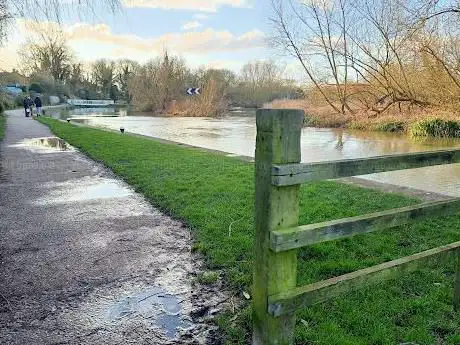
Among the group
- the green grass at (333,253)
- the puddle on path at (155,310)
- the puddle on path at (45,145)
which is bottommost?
the puddle on path at (155,310)

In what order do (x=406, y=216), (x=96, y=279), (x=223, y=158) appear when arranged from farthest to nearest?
(x=223, y=158) → (x=96, y=279) → (x=406, y=216)

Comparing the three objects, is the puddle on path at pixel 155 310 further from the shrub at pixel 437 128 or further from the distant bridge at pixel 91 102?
the distant bridge at pixel 91 102

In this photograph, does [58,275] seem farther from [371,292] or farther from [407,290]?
[407,290]

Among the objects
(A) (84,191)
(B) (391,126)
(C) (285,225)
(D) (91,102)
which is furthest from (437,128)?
(D) (91,102)

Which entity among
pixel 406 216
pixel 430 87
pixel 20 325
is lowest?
pixel 20 325

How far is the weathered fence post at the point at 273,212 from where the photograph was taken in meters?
2.02

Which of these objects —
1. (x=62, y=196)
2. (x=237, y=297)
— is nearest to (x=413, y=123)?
(x=62, y=196)

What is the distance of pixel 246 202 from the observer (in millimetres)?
5922

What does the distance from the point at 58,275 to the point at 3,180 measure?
5.23m

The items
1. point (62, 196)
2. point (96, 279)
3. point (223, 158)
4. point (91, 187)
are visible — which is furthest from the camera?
point (223, 158)

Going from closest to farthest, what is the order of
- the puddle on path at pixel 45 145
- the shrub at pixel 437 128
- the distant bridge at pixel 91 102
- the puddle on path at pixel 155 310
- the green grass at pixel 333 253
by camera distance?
the green grass at pixel 333 253, the puddle on path at pixel 155 310, the puddle on path at pixel 45 145, the shrub at pixel 437 128, the distant bridge at pixel 91 102

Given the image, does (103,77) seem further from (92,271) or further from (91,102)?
(92,271)

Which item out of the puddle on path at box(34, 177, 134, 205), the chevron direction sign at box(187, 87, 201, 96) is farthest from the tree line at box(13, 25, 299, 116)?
the puddle on path at box(34, 177, 134, 205)

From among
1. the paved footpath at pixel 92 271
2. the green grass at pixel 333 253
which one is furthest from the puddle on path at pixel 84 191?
the green grass at pixel 333 253
